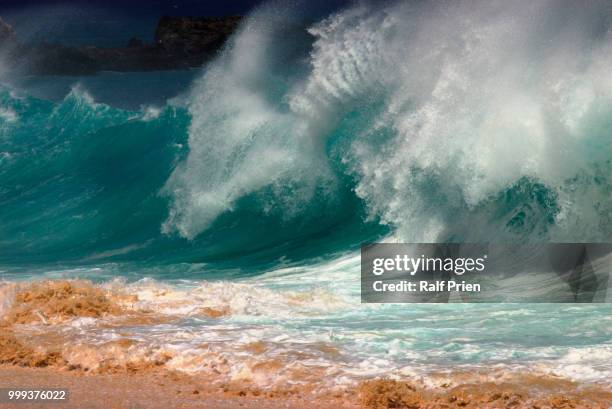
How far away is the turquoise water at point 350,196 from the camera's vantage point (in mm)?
7195

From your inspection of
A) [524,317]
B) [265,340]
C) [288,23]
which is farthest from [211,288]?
[288,23]

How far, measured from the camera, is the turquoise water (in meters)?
7.20

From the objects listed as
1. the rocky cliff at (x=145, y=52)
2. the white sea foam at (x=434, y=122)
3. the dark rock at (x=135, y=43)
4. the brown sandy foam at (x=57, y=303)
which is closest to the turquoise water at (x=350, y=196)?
the white sea foam at (x=434, y=122)

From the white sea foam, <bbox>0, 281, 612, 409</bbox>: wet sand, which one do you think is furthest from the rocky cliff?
<bbox>0, 281, 612, 409</bbox>: wet sand

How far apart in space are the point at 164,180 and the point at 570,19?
367 inches

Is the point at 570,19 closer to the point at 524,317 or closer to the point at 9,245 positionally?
the point at 524,317

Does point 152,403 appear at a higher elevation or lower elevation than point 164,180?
lower

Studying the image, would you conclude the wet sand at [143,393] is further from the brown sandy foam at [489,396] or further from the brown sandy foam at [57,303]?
the brown sandy foam at [57,303]

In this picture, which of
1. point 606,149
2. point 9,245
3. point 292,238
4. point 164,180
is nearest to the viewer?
point 606,149

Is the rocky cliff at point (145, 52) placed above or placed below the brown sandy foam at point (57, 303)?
above

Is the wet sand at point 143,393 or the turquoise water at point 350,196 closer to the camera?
the wet sand at point 143,393

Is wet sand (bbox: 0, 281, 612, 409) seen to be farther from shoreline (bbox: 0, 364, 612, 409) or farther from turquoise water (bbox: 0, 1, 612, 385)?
turquoise water (bbox: 0, 1, 612, 385)

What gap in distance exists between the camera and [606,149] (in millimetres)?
11219

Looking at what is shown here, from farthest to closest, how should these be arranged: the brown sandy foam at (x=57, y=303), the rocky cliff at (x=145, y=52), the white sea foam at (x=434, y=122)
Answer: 1. the rocky cliff at (x=145, y=52)
2. the white sea foam at (x=434, y=122)
3. the brown sandy foam at (x=57, y=303)
